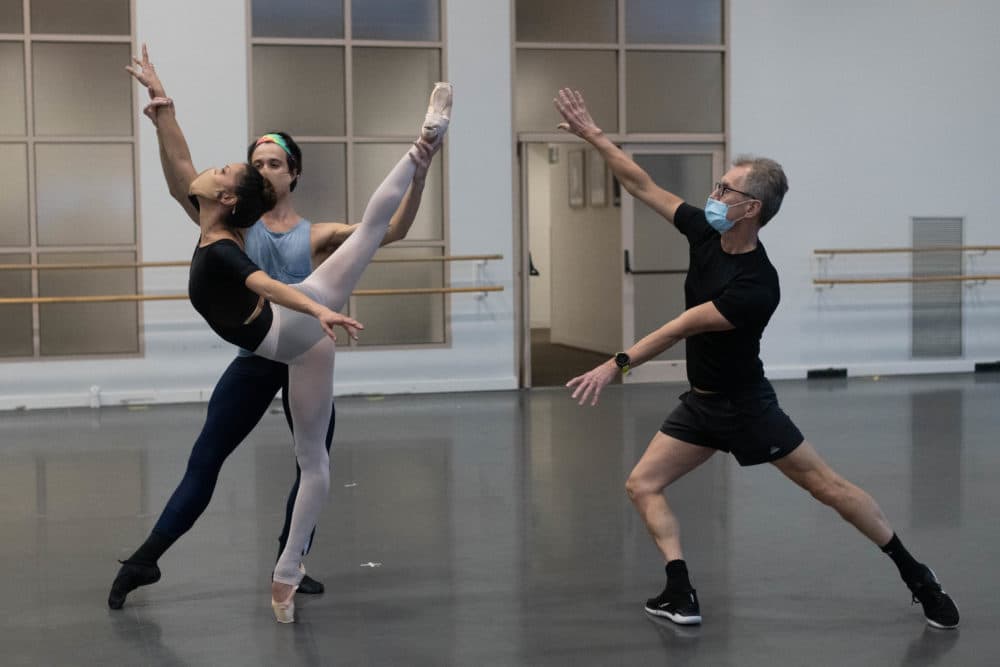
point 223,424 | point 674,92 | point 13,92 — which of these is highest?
point 674,92

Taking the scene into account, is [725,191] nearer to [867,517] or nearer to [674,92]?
[867,517]

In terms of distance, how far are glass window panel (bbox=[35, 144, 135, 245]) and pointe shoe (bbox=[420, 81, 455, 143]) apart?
20.3ft

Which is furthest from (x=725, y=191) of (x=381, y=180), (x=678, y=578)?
(x=381, y=180)

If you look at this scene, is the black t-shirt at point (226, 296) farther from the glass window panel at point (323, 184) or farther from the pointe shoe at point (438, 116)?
the glass window panel at point (323, 184)

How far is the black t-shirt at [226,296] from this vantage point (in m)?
3.61

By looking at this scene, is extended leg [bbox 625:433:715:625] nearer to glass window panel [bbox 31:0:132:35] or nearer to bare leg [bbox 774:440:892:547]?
bare leg [bbox 774:440:892:547]

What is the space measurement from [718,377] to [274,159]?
1.48 m

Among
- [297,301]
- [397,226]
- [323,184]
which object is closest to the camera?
[297,301]

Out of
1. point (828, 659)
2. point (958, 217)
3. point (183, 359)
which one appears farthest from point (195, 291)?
point (958, 217)

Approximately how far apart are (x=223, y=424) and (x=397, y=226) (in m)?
0.80

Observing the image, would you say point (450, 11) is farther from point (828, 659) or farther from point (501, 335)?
point (828, 659)

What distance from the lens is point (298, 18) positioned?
967cm

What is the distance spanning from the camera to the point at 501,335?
10.1 m

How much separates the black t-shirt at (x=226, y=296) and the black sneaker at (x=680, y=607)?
54.9 inches
